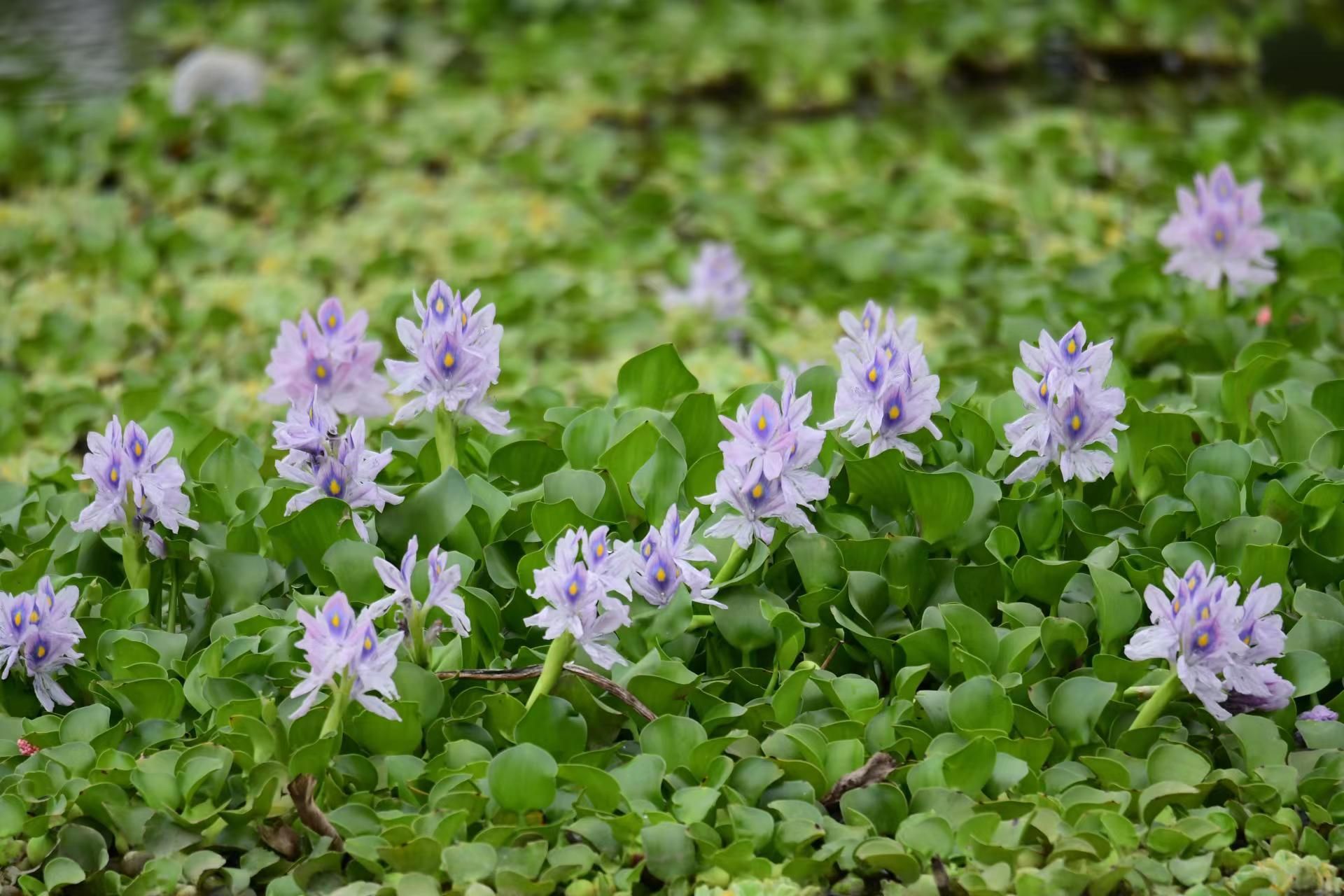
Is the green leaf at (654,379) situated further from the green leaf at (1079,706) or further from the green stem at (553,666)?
the green leaf at (1079,706)

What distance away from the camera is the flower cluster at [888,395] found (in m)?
2.57

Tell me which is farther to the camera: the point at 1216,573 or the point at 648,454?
the point at 648,454

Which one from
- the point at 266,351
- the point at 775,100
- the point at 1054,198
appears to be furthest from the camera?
the point at 775,100

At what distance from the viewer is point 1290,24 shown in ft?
28.2

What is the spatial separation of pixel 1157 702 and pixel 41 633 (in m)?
1.68

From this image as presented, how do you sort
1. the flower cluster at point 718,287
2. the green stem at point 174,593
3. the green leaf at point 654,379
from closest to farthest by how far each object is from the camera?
1. the green stem at point 174,593
2. the green leaf at point 654,379
3. the flower cluster at point 718,287

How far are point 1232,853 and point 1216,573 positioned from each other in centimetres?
55

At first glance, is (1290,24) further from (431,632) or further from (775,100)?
(431,632)

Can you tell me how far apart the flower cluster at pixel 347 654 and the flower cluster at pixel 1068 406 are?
1077mm

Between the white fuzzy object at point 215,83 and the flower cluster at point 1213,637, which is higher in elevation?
the flower cluster at point 1213,637

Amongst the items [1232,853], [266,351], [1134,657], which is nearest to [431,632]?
[1134,657]

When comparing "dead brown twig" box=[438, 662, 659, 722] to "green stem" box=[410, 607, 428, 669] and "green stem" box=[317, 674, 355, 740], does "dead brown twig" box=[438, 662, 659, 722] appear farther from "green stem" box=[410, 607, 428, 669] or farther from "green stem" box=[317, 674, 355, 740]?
"green stem" box=[317, 674, 355, 740]

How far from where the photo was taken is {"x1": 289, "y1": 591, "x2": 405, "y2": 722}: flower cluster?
2.09m

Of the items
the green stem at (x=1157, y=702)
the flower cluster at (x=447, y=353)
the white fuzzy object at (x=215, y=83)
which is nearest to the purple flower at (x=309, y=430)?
the flower cluster at (x=447, y=353)
